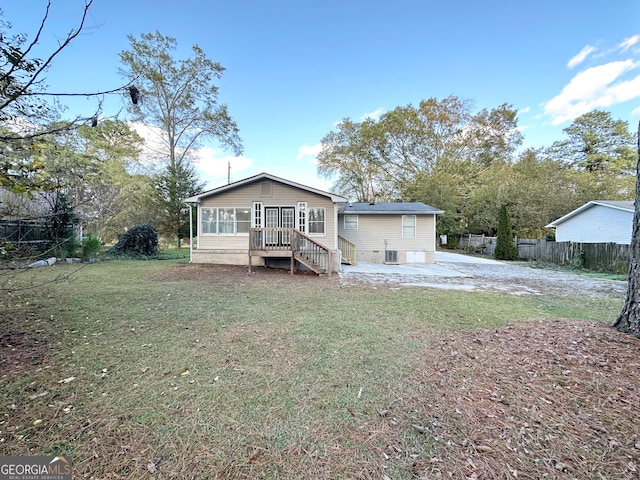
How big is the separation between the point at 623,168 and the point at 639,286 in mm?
31498

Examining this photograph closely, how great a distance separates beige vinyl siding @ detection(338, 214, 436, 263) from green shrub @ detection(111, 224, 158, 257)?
11.0 m

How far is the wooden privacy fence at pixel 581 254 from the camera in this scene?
1166 centimetres

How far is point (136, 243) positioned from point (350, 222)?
12.1m

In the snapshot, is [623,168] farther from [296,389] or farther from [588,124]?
[296,389]

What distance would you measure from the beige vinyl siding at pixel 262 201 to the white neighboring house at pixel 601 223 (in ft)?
47.8

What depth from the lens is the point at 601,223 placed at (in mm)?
14695

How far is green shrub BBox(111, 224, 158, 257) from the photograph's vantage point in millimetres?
14594

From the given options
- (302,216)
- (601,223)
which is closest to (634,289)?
(302,216)

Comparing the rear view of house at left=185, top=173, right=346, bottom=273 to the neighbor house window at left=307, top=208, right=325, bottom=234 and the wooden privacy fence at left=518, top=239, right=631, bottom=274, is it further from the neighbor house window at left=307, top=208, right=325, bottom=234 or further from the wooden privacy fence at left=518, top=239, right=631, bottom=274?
the wooden privacy fence at left=518, top=239, right=631, bottom=274

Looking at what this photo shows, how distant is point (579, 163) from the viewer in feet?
84.4

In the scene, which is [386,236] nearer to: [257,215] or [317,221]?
[317,221]

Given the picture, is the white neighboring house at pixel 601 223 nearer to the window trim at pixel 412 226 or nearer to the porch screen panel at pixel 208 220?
the window trim at pixel 412 226

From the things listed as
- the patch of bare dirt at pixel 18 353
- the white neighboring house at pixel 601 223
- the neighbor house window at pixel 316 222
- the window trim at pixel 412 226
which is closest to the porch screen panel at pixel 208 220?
the neighbor house window at pixel 316 222

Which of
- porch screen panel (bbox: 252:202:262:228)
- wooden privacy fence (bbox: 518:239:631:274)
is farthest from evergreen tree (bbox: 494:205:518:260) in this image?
porch screen panel (bbox: 252:202:262:228)
